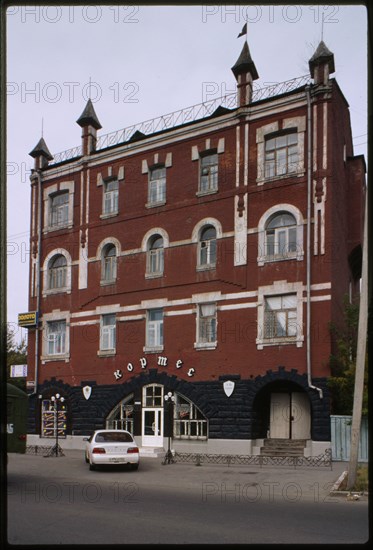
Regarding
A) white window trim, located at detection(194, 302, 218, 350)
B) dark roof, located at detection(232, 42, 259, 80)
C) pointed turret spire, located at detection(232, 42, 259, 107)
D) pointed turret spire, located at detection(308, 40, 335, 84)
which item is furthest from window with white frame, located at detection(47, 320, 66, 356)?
pointed turret spire, located at detection(308, 40, 335, 84)

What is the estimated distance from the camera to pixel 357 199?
30281mm

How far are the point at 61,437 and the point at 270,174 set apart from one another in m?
17.1

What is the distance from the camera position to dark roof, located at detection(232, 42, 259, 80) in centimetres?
3000

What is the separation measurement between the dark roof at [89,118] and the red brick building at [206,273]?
77 millimetres

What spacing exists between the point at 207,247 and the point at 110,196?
7087 mm

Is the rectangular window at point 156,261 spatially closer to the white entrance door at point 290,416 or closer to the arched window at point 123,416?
the arched window at point 123,416

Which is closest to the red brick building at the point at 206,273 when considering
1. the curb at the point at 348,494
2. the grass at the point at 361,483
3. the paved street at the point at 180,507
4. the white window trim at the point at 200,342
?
the white window trim at the point at 200,342

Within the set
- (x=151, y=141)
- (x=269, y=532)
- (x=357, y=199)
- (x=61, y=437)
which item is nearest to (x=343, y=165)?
(x=357, y=199)

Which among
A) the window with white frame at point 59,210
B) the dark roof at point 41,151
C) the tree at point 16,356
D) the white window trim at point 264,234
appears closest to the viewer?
the white window trim at point 264,234

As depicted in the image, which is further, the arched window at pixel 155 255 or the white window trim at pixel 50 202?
the white window trim at pixel 50 202

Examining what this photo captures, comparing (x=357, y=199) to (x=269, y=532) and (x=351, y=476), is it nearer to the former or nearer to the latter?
(x=351, y=476)

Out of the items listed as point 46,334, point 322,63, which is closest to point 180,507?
point 322,63

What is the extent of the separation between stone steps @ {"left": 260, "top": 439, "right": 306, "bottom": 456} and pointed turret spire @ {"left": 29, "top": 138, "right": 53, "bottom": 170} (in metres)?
20.7

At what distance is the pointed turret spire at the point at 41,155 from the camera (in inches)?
1478
